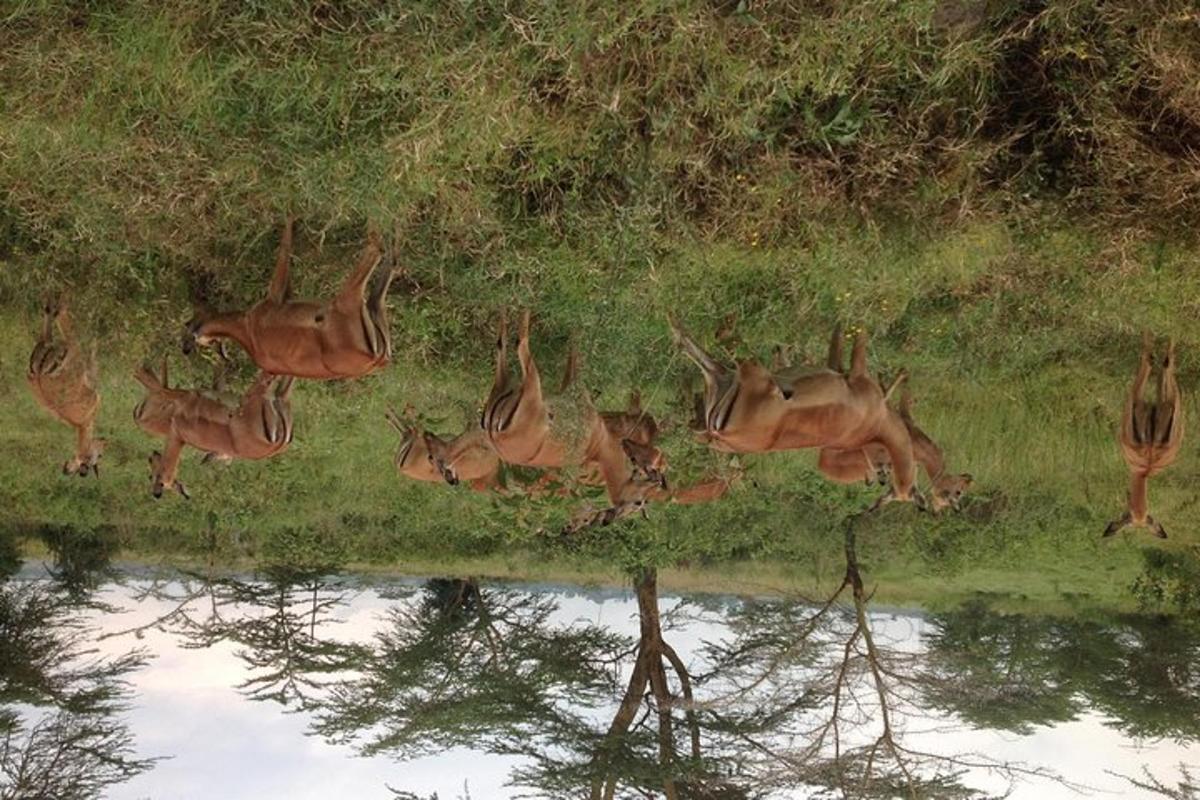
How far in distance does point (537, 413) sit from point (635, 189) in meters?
1.61

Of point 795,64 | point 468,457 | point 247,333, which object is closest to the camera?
point 795,64

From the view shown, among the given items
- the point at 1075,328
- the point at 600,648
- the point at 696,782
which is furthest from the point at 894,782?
the point at 1075,328

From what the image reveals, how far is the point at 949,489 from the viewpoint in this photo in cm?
875

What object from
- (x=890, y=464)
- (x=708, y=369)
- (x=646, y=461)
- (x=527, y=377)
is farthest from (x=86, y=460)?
(x=890, y=464)

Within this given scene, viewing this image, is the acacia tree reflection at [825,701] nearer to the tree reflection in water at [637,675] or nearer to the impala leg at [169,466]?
the tree reflection in water at [637,675]

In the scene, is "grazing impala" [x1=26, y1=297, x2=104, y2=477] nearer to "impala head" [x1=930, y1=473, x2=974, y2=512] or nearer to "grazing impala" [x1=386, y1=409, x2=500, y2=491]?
"grazing impala" [x1=386, y1=409, x2=500, y2=491]

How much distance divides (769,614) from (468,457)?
525 centimetres

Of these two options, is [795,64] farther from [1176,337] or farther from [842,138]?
[1176,337]

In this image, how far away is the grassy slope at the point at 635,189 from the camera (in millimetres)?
5430

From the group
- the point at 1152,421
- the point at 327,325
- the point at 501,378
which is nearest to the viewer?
the point at 327,325

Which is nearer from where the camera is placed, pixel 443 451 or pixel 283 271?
pixel 283 271

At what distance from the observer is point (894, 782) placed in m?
9.85

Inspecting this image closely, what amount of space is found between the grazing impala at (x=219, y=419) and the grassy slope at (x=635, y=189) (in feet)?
1.36

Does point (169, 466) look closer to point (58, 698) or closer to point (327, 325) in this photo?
point (327, 325)
